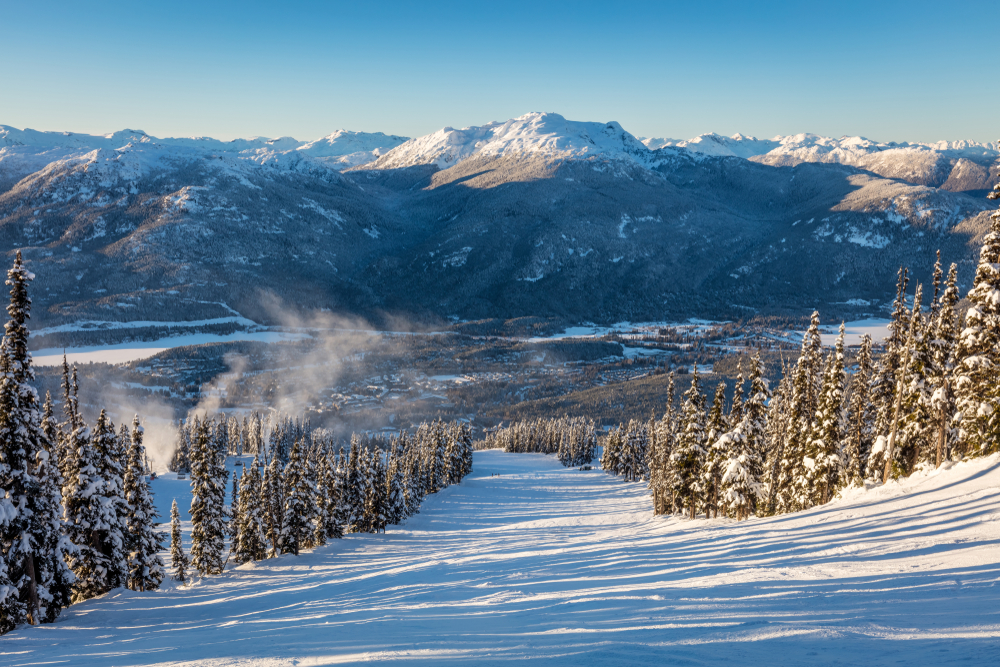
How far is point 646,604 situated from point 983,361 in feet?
82.0

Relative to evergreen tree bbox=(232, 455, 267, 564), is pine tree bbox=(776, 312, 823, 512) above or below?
above

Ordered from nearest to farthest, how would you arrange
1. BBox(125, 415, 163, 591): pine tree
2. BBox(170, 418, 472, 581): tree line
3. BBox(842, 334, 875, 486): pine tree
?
BBox(125, 415, 163, 591): pine tree
BBox(842, 334, 875, 486): pine tree
BBox(170, 418, 472, 581): tree line

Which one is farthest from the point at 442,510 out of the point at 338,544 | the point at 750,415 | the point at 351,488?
the point at 750,415

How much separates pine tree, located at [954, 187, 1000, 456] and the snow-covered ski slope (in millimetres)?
2382

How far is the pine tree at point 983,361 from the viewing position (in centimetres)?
3027

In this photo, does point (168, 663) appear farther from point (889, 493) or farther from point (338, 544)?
point (338, 544)

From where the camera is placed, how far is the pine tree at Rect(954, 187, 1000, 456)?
30.3 meters

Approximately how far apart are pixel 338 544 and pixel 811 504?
38672 millimetres

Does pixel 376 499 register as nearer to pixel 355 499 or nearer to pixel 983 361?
pixel 355 499

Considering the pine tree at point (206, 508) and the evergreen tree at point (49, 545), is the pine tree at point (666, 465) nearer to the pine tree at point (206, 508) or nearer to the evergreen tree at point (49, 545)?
the pine tree at point (206, 508)

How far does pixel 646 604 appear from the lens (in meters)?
17.9

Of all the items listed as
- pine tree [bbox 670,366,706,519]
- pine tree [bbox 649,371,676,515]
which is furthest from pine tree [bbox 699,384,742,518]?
pine tree [bbox 649,371,676,515]

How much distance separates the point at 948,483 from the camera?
2895 centimetres

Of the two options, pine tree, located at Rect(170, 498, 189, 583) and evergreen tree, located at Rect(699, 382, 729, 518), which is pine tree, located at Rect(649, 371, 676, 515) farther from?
pine tree, located at Rect(170, 498, 189, 583)
